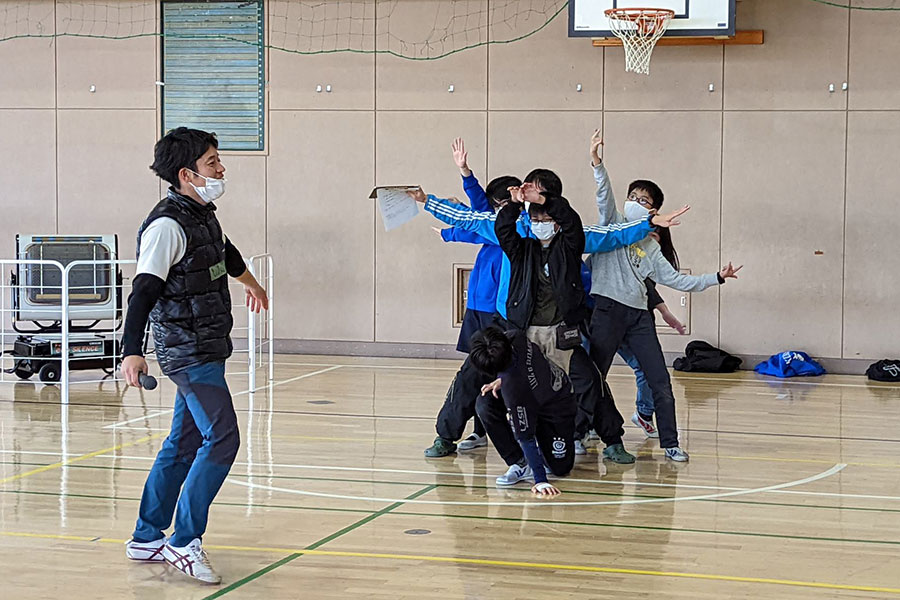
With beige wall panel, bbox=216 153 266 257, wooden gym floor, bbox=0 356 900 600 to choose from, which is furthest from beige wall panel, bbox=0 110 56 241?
wooden gym floor, bbox=0 356 900 600

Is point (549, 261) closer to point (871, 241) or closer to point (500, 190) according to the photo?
point (500, 190)

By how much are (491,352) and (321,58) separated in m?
7.18

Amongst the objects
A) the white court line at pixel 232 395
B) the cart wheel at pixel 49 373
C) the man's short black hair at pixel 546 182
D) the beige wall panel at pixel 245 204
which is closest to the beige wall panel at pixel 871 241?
the white court line at pixel 232 395

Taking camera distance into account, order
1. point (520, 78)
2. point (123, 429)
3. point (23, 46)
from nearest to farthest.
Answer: point (123, 429) → point (520, 78) → point (23, 46)

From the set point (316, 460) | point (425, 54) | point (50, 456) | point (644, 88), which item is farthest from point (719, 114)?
point (50, 456)

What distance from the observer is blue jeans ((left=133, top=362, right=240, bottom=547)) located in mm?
4324

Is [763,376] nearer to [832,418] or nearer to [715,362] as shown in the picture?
[715,362]

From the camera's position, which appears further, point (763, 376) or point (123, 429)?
point (763, 376)

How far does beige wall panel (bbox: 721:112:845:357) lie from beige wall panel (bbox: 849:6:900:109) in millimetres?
333

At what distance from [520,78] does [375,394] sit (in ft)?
13.0

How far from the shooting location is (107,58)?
40.5 feet

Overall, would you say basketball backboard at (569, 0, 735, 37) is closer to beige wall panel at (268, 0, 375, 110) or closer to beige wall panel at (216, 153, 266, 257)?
beige wall panel at (268, 0, 375, 110)

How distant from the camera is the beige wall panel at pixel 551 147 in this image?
1151 cm

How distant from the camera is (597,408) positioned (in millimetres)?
6562
